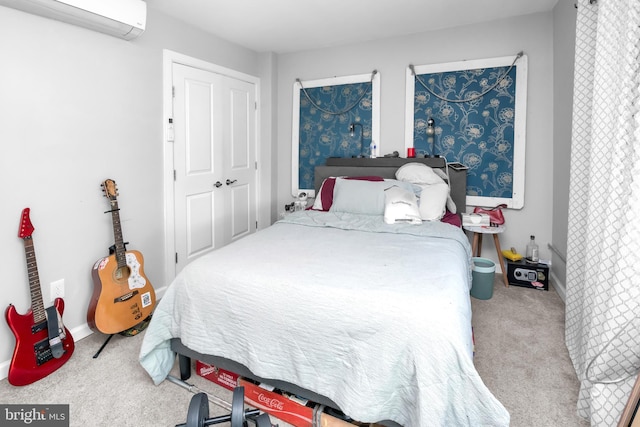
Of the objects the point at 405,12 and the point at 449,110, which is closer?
the point at 405,12

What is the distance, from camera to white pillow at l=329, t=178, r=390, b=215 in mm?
2967

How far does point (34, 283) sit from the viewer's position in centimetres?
202

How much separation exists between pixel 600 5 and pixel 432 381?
1837mm

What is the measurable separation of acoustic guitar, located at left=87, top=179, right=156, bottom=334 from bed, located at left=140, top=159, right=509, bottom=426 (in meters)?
0.63

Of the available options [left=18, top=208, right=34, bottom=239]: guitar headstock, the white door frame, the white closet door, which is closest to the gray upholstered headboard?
the white closet door

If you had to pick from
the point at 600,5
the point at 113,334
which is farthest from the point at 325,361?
the point at 600,5

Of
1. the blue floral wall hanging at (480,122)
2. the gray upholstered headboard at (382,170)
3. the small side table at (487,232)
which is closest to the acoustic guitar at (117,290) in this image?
the gray upholstered headboard at (382,170)

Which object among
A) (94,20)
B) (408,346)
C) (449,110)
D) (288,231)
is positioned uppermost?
(94,20)

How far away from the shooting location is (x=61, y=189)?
2.28 metres

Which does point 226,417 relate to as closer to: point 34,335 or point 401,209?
point 34,335

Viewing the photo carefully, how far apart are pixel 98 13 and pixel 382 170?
8.38ft

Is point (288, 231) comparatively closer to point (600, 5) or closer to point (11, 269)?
point (11, 269)

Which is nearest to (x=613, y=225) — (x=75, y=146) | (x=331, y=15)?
(x=331, y=15)

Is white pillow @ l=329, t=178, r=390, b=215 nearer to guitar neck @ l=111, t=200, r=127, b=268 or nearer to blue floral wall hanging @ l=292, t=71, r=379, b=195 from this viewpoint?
blue floral wall hanging @ l=292, t=71, r=379, b=195
